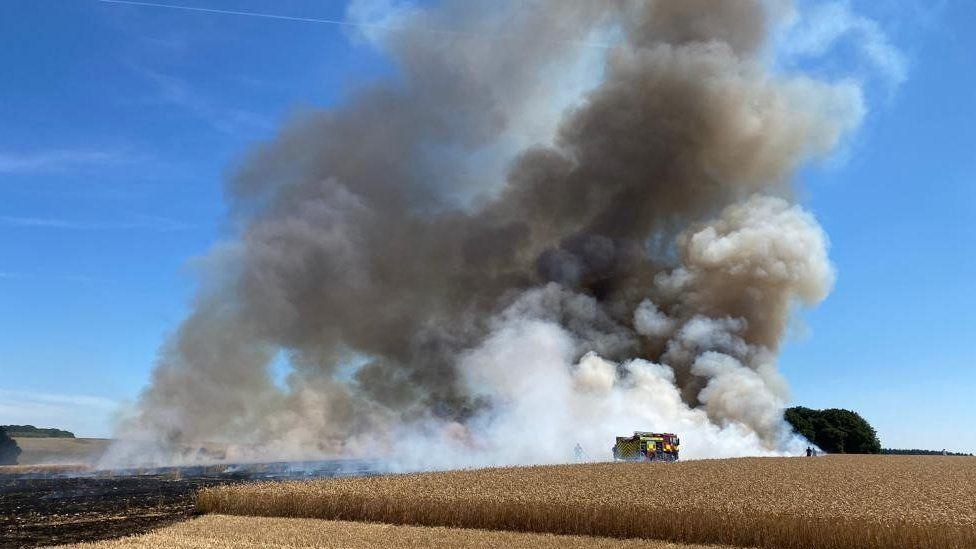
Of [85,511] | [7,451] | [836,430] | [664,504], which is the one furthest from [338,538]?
[7,451]

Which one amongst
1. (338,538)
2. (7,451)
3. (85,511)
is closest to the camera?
(338,538)

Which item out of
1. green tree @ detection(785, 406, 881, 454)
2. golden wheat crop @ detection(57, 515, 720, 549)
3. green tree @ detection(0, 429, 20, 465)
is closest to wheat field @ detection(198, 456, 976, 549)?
golden wheat crop @ detection(57, 515, 720, 549)

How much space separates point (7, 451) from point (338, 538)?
346 ft

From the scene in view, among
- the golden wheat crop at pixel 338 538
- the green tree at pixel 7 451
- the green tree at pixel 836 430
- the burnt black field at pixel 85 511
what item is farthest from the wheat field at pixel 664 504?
the green tree at pixel 7 451

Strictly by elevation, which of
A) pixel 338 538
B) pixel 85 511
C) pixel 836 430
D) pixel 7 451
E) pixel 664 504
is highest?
pixel 836 430

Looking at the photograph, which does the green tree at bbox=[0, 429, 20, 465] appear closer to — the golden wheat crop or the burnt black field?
the burnt black field

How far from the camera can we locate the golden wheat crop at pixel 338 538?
64.7 feet

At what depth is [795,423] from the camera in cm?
8388

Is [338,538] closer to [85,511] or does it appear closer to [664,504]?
[664,504]

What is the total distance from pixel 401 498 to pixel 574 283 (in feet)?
151

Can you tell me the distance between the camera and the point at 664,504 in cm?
2128

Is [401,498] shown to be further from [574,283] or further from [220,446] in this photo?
[220,446]

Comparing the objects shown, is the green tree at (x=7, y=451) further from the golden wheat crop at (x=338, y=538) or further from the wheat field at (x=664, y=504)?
the golden wheat crop at (x=338, y=538)

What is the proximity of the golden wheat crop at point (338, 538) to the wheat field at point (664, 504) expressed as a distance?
2.69ft
